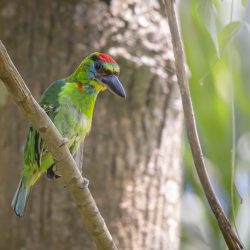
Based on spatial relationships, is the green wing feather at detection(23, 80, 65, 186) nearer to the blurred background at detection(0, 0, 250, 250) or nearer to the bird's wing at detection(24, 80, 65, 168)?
the bird's wing at detection(24, 80, 65, 168)

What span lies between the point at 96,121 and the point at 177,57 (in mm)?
1548

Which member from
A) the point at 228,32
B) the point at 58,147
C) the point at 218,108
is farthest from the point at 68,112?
the point at 218,108

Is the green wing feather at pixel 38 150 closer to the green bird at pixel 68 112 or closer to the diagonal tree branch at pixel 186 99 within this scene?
the green bird at pixel 68 112

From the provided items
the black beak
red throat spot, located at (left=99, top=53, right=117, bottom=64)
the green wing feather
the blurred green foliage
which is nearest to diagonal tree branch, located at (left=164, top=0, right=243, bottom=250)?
the black beak

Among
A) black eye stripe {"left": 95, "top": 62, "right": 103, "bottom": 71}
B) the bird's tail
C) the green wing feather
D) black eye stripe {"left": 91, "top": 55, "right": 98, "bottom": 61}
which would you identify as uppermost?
black eye stripe {"left": 91, "top": 55, "right": 98, "bottom": 61}

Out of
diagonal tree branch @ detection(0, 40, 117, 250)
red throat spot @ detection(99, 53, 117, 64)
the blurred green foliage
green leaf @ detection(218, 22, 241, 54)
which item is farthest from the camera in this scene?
the blurred green foliage

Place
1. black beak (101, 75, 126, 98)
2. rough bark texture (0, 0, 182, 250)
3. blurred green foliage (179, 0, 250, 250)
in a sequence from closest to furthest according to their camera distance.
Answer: black beak (101, 75, 126, 98) < rough bark texture (0, 0, 182, 250) < blurred green foliage (179, 0, 250, 250)

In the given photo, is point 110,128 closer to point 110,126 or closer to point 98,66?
point 110,126

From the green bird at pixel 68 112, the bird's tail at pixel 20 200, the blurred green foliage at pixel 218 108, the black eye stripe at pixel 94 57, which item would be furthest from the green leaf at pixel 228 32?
the blurred green foliage at pixel 218 108

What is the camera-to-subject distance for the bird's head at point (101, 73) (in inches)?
85.3

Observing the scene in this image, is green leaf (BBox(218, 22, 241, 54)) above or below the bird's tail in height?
above

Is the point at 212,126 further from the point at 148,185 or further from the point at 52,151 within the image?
the point at 52,151

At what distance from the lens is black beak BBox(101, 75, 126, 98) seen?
2103 millimetres

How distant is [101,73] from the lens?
7.48 ft
